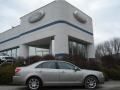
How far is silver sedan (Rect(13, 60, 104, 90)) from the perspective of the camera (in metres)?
12.3

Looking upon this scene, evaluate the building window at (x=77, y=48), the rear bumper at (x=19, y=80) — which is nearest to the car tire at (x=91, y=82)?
the rear bumper at (x=19, y=80)

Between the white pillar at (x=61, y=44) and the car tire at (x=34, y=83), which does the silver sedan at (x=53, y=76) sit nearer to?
Answer: the car tire at (x=34, y=83)

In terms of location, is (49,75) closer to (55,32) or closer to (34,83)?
(34,83)

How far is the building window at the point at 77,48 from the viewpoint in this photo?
3866 centimetres

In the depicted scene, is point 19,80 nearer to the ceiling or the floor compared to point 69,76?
nearer to the floor

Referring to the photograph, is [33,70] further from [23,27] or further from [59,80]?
[23,27]

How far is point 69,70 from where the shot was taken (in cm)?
1284

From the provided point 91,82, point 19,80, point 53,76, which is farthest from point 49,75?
point 91,82

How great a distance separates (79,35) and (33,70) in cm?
2711

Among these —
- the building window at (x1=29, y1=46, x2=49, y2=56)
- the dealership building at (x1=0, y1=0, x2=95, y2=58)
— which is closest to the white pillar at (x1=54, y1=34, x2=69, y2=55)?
the dealership building at (x1=0, y1=0, x2=95, y2=58)

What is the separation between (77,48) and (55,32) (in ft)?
24.4

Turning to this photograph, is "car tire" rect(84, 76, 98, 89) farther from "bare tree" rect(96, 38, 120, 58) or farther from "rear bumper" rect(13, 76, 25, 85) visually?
"bare tree" rect(96, 38, 120, 58)

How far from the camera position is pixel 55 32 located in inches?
1380

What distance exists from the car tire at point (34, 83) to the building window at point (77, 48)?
81.8ft
